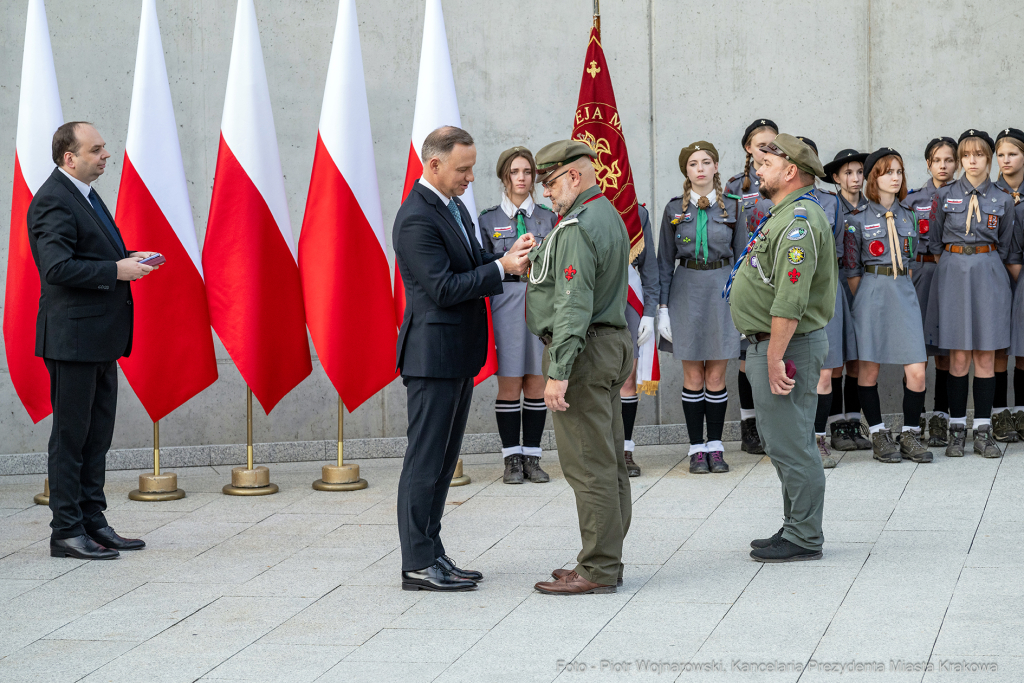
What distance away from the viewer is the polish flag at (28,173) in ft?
18.8

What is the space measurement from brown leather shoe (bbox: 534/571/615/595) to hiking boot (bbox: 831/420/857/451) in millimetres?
3211

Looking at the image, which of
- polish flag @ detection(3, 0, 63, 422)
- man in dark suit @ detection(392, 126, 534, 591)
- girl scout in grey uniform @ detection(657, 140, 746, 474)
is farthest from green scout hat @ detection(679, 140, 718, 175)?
polish flag @ detection(3, 0, 63, 422)

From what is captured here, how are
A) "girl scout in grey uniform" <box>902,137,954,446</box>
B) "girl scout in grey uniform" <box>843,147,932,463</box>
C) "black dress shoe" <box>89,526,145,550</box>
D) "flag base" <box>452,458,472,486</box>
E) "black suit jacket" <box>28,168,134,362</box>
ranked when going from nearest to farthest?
"black suit jacket" <box>28,168,134,362</box>, "black dress shoe" <box>89,526,145,550</box>, "flag base" <box>452,458,472,486</box>, "girl scout in grey uniform" <box>843,147,932,463</box>, "girl scout in grey uniform" <box>902,137,954,446</box>

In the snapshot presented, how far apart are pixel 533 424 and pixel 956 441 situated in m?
2.58

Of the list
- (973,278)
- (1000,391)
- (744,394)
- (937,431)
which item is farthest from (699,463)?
(1000,391)

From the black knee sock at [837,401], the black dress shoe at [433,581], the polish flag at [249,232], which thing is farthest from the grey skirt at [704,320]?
the black dress shoe at [433,581]

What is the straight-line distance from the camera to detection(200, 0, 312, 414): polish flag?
5.83 meters

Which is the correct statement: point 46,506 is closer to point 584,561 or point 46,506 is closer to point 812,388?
point 584,561

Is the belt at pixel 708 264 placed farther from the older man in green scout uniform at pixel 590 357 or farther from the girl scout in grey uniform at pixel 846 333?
the older man in green scout uniform at pixel 590 357

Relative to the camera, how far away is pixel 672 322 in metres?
6.60

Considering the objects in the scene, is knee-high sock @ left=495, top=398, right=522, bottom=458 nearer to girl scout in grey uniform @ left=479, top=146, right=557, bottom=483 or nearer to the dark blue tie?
girl scout in grey uniform @ left=479, top=146, right=557, bottom=483

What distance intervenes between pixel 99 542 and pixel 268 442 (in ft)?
7.43

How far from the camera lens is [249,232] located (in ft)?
19.2

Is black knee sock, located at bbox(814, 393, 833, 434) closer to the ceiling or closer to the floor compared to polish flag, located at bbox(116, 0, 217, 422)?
closer to the floor
